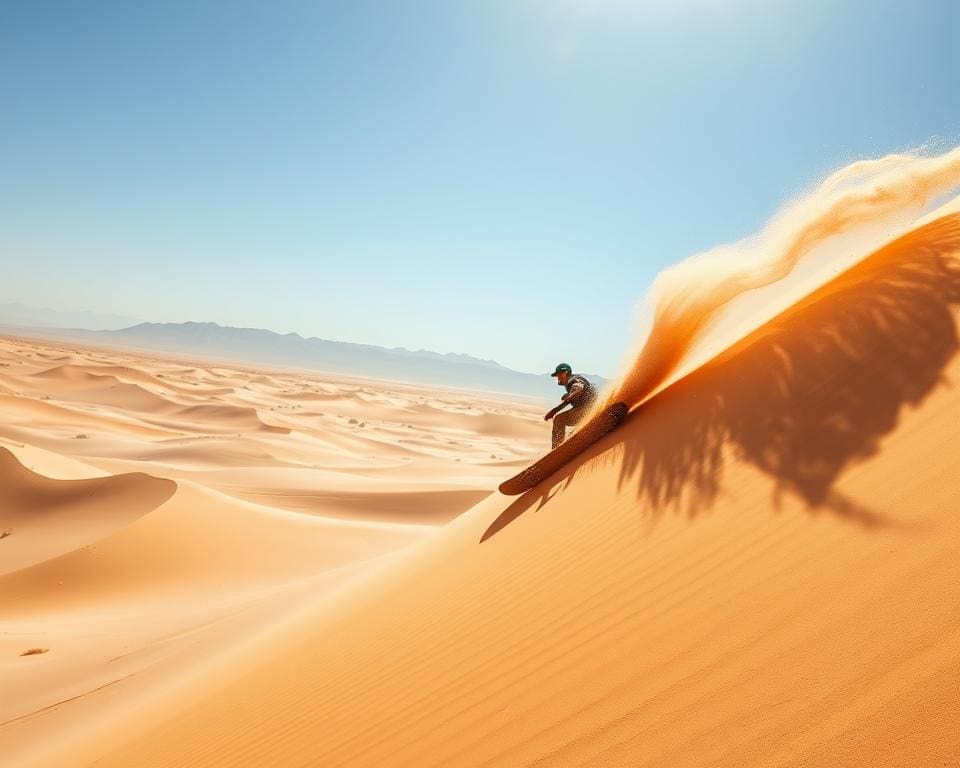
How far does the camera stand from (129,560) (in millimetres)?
9258

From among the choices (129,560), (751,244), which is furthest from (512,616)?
(129,560)

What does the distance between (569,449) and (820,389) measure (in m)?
2.32

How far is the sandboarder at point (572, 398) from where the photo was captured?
5.59 meters

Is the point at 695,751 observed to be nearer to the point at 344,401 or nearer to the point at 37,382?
the point at 37,382

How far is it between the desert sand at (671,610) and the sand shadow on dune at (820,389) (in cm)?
2

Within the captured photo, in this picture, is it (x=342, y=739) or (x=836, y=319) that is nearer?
(x=342, y=739)

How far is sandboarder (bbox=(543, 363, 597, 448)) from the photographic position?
5586 mm

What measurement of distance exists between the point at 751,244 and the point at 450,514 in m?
10.6

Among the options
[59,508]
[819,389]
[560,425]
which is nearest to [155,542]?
[59,508]

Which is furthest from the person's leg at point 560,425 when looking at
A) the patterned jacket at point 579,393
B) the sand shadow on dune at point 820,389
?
the sand shadow on dune at point 820,389

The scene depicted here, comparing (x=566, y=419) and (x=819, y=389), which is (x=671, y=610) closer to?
(x=819, y=389)

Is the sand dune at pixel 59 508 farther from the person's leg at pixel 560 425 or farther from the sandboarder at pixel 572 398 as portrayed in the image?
the sandboarder at pixel 572 398

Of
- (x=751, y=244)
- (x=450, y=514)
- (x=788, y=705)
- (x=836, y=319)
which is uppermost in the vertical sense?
(x=751, y=244)

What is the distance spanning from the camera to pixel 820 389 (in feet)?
10.2
